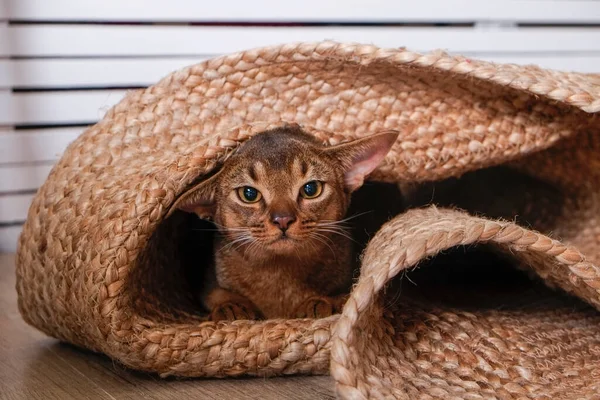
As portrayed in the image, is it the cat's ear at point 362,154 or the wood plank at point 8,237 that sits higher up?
Result: the cat's ear at point 362,154

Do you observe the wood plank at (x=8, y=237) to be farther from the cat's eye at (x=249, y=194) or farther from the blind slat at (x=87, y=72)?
the cat's eye at (x=249, y=194)

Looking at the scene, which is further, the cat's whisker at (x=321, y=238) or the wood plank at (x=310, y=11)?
the wood plank at (x=310, y=11)

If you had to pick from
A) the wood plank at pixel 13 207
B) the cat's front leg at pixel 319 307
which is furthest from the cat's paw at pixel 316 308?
the wood plank at pixel 13 207

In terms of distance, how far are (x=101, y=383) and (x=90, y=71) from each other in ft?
5.40

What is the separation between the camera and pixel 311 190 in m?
1.34

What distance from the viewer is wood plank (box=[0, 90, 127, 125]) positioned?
2.59 metres

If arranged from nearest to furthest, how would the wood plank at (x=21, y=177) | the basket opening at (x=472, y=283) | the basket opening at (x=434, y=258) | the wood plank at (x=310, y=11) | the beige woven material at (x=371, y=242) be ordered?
the beige woven material at (x=371, y=242) < the basket opening at (x=434, y=258) < the basket opening at (x=472, y=283) < the wood plank at (x=310, y=11) < the wood plank at (x=21, y=177)

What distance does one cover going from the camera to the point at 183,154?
124 centimetres

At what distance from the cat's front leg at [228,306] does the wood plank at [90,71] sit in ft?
4.71

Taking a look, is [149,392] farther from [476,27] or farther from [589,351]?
[476,27]

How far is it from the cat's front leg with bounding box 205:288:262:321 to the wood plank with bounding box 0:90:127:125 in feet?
4.49

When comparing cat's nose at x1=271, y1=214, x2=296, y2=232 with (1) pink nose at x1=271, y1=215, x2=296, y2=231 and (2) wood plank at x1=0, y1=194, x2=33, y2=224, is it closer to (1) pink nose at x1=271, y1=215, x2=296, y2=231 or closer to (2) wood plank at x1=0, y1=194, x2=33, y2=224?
(1) pink nose at x1=271, y1=215, x2=296, y2=231

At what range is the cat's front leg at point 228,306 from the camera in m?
1.34

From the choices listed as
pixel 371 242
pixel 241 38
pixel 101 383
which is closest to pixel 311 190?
pixel 371 242
